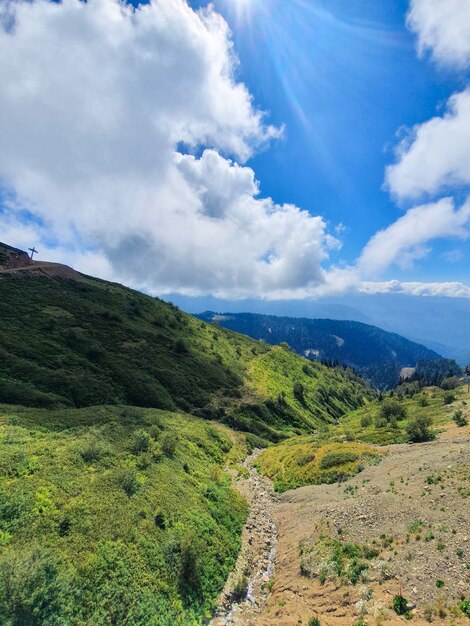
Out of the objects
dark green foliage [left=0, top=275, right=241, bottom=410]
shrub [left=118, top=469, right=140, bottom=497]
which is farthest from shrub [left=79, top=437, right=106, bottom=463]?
dark green foliage [left=0, top=275, right=241, bottom=410]

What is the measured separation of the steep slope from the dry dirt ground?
131 ft

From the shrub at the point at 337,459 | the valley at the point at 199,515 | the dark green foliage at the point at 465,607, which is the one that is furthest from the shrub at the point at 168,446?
the dark green foliage at the point at 465,607

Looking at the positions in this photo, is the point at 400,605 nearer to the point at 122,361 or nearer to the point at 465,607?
the point at 465,607

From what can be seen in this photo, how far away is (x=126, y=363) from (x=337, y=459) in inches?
2017

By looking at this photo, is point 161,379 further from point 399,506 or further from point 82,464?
point 399,506

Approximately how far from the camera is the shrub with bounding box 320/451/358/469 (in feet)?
151

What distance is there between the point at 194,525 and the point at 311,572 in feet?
38.0

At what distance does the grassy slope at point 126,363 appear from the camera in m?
57.0

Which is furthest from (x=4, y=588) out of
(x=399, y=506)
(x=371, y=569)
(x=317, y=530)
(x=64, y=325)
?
(x=64, y=325)

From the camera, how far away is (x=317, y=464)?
160 ft

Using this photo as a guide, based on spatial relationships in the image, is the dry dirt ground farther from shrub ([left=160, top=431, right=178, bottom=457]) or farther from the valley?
shrub ([left=160, top=431, right=178, bottom=457])

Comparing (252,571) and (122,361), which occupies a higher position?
(122,361)

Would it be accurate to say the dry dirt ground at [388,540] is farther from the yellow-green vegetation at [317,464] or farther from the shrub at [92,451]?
the shrub at [92,451]

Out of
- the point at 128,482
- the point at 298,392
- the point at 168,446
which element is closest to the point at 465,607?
the point at 128,482
